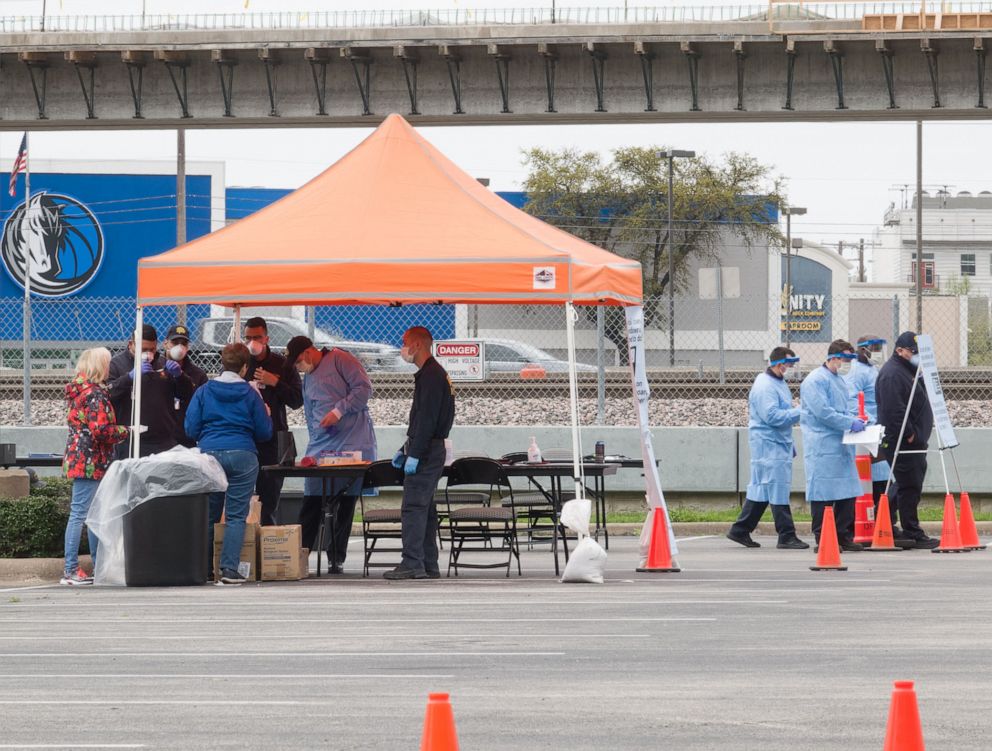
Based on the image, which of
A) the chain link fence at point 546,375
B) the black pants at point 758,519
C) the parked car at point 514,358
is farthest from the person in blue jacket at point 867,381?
the parked car at point 514,358

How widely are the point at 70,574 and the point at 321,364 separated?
261 centimetres

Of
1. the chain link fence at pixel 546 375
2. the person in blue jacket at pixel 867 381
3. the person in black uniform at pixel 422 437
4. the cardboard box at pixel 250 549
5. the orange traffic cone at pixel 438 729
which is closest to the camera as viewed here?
the orange traffic cone at pixel 438 729

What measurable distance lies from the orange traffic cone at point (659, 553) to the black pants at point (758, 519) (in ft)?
9.05

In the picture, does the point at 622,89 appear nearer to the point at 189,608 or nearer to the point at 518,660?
the point at 189,608

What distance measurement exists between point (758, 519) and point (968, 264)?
99.1 metres

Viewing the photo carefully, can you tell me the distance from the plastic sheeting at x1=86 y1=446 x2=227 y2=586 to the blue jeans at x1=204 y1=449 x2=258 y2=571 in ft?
0.30

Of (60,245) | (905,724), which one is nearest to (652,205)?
(60,245)

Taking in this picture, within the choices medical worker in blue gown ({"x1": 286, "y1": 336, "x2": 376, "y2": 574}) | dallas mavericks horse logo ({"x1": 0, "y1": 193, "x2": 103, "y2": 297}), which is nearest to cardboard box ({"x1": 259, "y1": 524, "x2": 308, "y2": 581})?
medical worker in blue gown ({"x1": 286, "y1": 336, "x2": 376, "y2": 574})

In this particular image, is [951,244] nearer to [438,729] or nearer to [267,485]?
[267,485]

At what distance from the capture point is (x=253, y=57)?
3447 cm

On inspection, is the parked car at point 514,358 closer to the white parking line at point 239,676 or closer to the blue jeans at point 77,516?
the blue jeans at point 77,516

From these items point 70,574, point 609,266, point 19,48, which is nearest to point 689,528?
point 609,266

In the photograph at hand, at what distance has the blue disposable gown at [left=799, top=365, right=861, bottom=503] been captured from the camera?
1650 cm

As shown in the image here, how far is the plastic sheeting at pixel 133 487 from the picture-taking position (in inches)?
526
